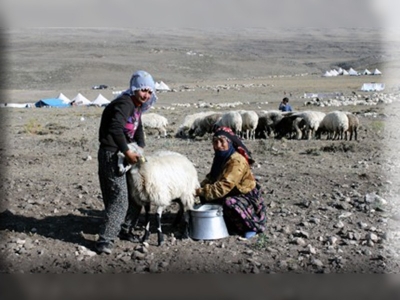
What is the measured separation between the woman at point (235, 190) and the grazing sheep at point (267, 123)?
8.82 metres

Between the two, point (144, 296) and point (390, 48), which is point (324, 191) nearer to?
point (390, 48)

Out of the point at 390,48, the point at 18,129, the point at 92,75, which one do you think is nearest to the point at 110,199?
the point at 390,48

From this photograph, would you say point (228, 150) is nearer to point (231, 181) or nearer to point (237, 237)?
point (231, 181)

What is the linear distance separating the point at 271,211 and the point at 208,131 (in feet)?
27.5

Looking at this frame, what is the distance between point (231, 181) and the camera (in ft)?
15.8

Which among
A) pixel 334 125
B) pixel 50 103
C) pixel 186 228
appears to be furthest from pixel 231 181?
pixel 50 103

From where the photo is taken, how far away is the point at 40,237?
4918 millimetres

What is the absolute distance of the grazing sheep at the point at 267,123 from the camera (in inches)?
543

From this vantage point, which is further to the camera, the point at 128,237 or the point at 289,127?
the point at 289,127

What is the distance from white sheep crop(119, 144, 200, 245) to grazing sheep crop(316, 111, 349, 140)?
831cm

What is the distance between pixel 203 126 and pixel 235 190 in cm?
902

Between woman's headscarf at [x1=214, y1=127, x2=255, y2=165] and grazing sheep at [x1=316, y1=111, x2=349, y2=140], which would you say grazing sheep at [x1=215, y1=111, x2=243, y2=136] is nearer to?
grazing sheep at [x1=316, y1=111, x2=349, y2=140]

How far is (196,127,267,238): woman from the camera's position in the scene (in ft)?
15.8

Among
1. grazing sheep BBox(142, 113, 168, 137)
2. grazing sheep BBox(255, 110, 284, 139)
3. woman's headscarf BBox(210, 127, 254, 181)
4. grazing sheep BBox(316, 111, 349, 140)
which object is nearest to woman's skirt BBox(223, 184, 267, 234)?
woman's headscarf BBox(210, 127, 254, 181)
